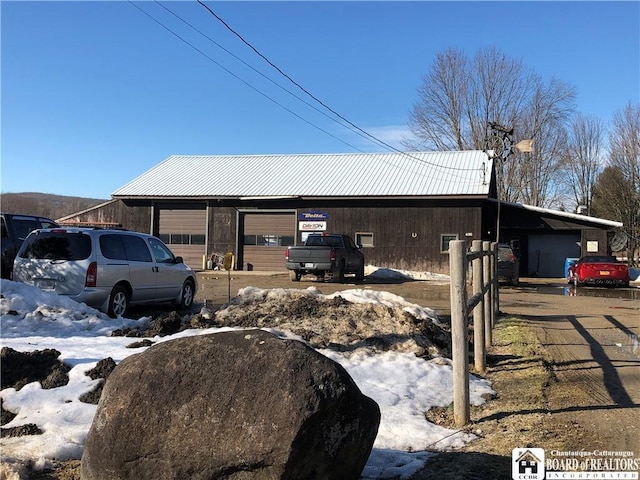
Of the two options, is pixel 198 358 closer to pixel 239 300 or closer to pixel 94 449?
pixel 94 449

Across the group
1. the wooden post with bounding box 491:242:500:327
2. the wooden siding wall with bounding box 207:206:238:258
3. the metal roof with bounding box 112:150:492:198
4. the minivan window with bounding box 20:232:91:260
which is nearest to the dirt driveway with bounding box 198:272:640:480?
the wooden post with bounding box 491:242:500:327

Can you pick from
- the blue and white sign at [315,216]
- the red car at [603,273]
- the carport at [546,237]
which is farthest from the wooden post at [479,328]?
the carport at [546,237]

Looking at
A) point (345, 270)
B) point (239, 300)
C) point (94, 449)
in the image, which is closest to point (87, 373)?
point (94, 449)

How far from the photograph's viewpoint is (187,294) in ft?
42.6

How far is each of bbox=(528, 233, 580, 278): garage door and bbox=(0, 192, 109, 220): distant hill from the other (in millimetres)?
49913

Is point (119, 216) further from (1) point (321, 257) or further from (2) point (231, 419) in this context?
(2) point (231, 419)

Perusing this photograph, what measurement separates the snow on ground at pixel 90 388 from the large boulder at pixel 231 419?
2.38ft

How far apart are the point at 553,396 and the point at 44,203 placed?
271 feet

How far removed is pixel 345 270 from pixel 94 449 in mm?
19115

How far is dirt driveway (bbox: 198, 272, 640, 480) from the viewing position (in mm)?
4250

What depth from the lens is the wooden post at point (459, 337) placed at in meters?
5.01

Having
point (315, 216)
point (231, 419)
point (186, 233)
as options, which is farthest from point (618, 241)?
point (231, 419)

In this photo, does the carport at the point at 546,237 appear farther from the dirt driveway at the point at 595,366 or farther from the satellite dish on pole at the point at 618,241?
the dirt driveway at the point at 595,366

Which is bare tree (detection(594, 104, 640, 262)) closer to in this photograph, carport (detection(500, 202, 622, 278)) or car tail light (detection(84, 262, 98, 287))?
carport (detection(500, 202, 622, 278))
